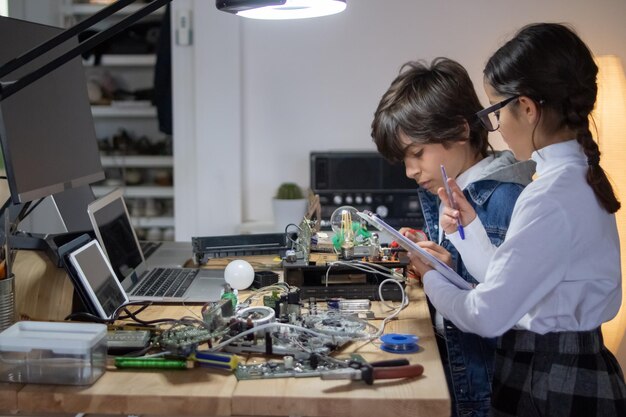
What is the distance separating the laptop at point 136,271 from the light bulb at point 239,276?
4cm

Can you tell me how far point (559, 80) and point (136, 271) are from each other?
4.10 feet

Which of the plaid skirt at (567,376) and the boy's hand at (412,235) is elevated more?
the boy's hand at (412,235)

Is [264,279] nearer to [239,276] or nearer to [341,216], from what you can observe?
[239,276]

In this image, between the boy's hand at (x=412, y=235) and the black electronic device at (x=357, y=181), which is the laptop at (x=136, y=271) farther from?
the black electronic device at (x=357, y=181)

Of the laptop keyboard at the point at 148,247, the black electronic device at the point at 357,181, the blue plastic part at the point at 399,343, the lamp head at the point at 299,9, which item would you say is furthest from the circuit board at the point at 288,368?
the black electronic device at the point at 357,181

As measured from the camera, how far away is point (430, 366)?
4.37 ft

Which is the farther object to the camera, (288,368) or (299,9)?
(299,9)

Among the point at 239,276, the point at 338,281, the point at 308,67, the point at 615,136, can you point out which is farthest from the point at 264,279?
the point at 615,136

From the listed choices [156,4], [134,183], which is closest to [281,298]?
[156,4]

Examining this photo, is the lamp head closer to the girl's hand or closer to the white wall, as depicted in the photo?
the girl's hand

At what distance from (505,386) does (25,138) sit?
Answer: 114 cm

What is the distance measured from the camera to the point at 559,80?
1430 mm

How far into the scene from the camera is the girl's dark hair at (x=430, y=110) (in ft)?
6.20

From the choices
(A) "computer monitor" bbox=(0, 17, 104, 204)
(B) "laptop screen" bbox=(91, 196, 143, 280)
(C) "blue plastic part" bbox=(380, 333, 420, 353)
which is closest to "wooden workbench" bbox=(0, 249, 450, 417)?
(C) "blue plastic part" bbox=(380, 333, 420, 353)
